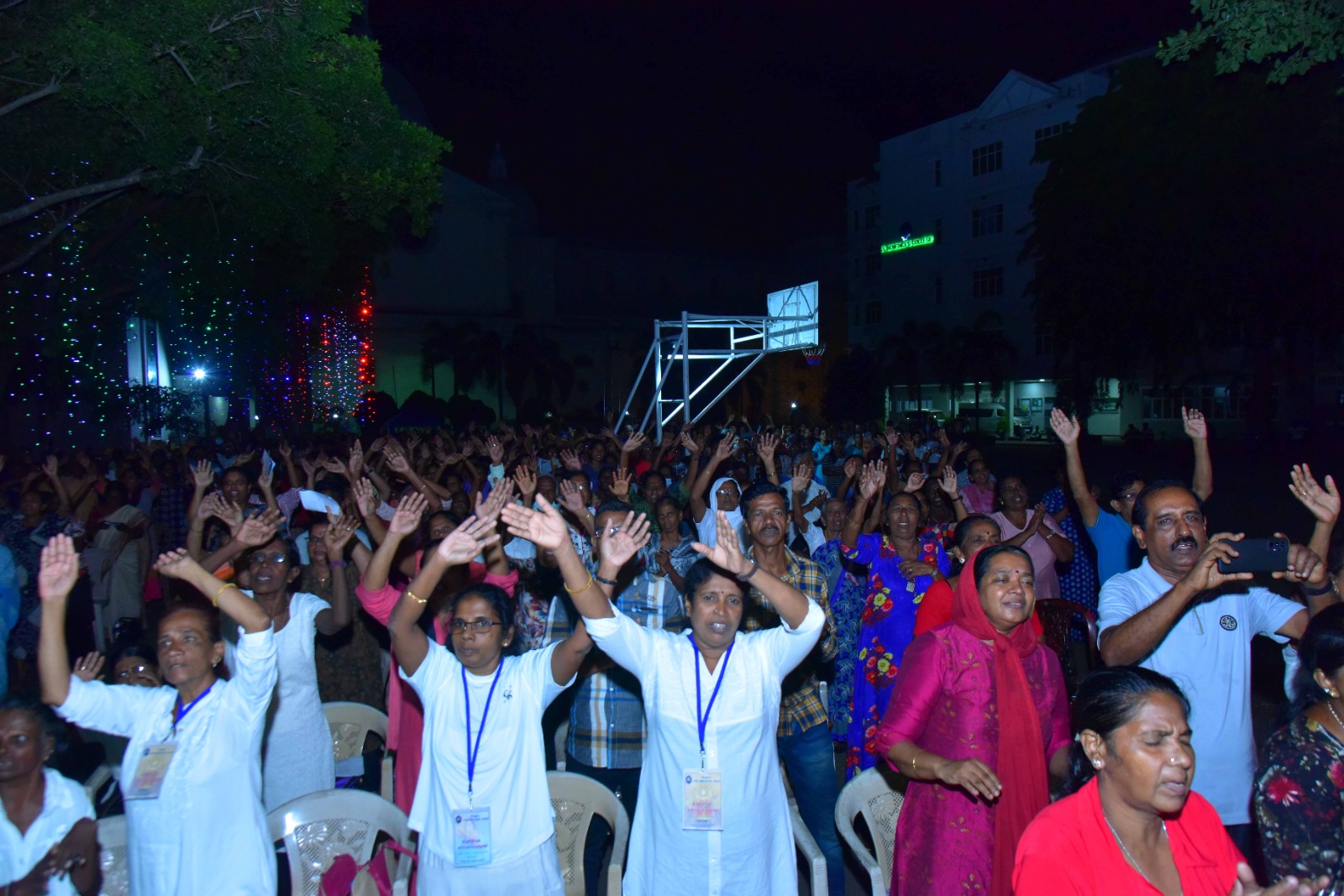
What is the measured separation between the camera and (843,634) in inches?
170

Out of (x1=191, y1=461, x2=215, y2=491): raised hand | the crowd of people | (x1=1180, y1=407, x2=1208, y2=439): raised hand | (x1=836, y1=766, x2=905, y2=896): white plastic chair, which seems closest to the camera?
the crowd of people

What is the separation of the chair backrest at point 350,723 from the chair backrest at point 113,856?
42.6 inches

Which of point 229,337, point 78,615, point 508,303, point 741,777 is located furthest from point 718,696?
point 508,303

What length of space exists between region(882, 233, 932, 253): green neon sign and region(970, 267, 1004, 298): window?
2.96 meters

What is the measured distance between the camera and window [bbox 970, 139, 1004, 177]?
37.7 metres

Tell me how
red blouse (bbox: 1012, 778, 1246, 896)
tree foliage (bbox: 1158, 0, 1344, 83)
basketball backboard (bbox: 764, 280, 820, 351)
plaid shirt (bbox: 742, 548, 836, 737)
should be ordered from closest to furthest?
red blouse (bbox: 1012, 778, 1246, 896)
plaid shirt (bbox: 742, 548, 836, 737)
tree foliage (bbox: 1158, 0, 1344, 83)
basketball backboard (bbox: 764, 280, 820, 351)

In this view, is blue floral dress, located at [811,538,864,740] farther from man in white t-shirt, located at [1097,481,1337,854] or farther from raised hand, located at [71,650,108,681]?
raised hand, located at [71,650,108,681]

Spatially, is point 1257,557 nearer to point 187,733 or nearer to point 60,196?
point 187,733

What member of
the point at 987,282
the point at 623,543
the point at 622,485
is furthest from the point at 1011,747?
the point at 987,282

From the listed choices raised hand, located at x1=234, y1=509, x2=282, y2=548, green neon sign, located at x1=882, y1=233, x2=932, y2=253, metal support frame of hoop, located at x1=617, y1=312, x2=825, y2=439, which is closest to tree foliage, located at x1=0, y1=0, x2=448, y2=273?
metal support frame of hoop, located at x1=617, y1=312, x2=825, y2=439

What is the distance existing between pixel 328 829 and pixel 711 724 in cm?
151

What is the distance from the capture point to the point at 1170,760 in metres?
2.03

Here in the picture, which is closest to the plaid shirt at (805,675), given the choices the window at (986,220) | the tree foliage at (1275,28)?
the tree foliage at (1275,28)

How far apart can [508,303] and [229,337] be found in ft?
91.0
